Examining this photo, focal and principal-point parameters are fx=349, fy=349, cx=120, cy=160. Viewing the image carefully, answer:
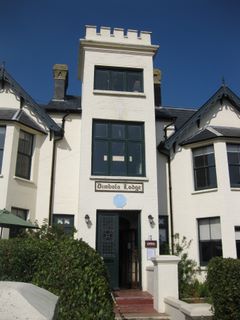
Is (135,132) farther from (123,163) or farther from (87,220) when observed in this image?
(87,220)

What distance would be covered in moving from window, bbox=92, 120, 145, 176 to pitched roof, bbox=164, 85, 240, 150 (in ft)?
5.05

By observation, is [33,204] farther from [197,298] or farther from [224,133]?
[224,133]

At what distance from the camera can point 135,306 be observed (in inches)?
435

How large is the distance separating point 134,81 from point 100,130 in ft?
10.5

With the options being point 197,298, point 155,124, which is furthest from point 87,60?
point 197,298

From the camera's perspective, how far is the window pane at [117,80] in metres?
16.8

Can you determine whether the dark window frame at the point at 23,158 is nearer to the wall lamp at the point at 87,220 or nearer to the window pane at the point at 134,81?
the wall lamp at the point at 87,220

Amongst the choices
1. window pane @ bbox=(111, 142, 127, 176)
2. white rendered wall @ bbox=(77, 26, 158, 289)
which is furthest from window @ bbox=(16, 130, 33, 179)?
window pane @ bbox=(111, 142, 127, 176)

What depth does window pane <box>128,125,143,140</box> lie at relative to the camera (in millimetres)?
16031

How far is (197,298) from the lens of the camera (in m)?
11.5

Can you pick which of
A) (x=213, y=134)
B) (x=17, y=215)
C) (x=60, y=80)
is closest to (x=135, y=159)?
(x=213, y=134)

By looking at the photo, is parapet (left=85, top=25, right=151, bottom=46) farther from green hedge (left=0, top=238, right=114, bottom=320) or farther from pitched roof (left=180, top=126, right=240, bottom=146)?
green hedge (left=0, top=238, right=114, bottom=320)

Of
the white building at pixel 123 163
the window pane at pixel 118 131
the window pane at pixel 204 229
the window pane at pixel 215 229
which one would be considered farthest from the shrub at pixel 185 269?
the window pane at pixel 118 131

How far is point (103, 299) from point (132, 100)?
11.9 meters
